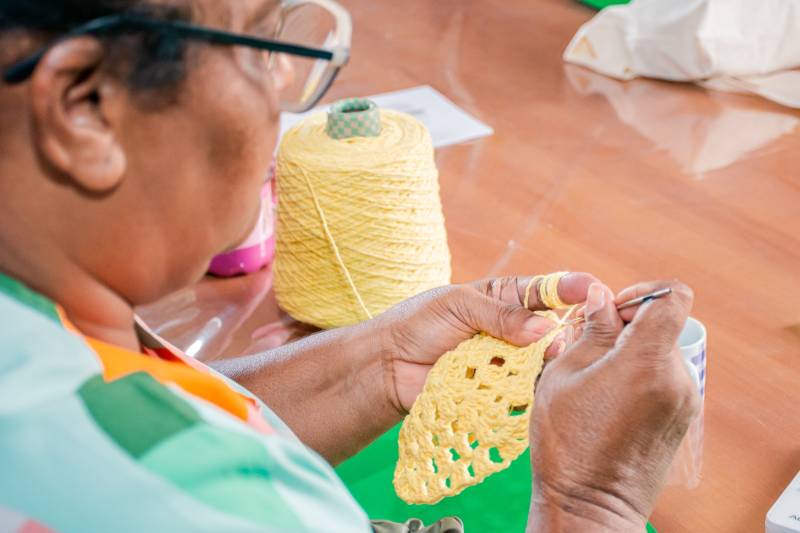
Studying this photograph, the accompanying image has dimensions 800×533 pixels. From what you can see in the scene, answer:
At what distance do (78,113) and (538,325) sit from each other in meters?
0.46

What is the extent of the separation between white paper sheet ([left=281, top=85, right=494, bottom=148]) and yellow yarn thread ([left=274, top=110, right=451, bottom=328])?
345 mm

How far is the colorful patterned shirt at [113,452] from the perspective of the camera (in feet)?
1.39

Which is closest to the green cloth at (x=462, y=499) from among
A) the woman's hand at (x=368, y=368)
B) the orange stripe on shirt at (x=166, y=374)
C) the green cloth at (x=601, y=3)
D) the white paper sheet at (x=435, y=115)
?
the woman's hand at (x=368, y=368)

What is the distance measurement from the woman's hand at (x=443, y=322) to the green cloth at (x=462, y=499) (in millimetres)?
89

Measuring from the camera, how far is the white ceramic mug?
2.49ft

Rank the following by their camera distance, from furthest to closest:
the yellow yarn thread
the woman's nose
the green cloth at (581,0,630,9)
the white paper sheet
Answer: the green cloth at (581,0,630,9)
the white paper sheet
the yellow yarn thread
the woman's nose

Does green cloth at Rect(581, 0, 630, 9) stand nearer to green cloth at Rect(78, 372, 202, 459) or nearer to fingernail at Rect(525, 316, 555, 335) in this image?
fingernail at Rect(525, 316, 555, 335)

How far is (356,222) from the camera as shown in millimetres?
1038

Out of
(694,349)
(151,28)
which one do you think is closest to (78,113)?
(151,28)

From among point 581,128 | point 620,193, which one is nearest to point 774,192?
point 620,193

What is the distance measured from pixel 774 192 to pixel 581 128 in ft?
1.02

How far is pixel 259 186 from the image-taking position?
1.82ft

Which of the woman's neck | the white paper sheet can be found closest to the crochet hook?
the woman's neck

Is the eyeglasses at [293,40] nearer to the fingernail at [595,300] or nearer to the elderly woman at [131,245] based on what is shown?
the elderly woman at [131,245]
